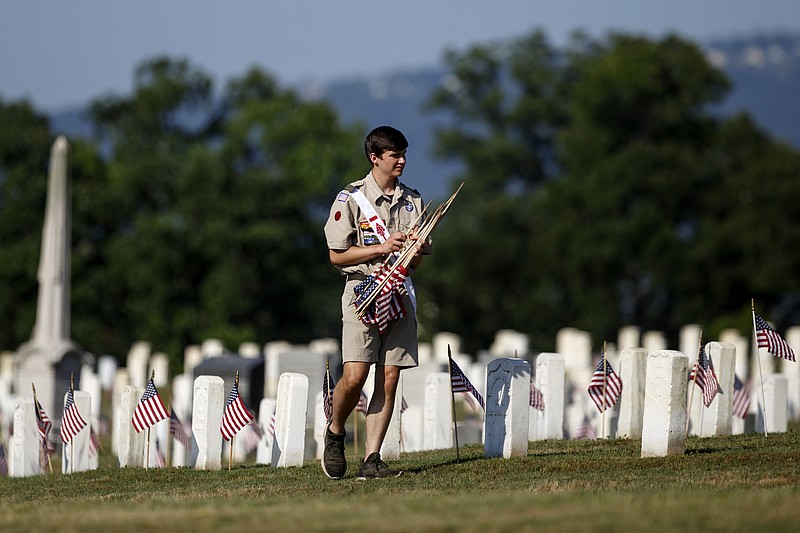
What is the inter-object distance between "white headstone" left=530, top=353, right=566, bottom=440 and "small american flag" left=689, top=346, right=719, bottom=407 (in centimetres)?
150

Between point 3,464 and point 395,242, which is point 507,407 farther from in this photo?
point 3,464

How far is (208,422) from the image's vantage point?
1230 cm

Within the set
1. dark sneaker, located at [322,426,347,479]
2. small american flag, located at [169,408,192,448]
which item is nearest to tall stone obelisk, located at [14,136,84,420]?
small american flag, located at [169,408,192,448]

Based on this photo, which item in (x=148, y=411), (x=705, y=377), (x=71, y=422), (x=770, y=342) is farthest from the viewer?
(x=71, y=422)

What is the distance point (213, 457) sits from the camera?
1226 cm

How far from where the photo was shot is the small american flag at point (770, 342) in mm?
13180

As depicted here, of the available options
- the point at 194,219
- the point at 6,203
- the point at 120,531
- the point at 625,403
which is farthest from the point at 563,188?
the point at 120,531

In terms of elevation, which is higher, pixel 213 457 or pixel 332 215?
pixel 332 215

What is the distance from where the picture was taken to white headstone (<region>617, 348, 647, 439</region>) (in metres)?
13.7

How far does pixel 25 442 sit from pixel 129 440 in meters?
1.74

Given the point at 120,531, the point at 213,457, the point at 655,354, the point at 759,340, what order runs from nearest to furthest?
the point at 120,531 < the point at 655,354 < the point at 213,457 < the point at 759,340

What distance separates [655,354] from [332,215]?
269cm

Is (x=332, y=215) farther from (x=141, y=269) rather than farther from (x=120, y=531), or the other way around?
(x=141, y=269)

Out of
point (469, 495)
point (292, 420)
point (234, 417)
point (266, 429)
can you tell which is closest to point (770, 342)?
point (292, 420)
